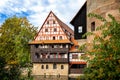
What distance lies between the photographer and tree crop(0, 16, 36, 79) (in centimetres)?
4901

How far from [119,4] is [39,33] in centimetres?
4070

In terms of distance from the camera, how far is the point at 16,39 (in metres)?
49.3

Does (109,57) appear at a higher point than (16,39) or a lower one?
lower

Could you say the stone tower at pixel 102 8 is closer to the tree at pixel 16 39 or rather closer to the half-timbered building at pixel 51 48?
the tree at pixel 16 39

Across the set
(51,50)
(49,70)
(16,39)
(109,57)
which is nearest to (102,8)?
(109,57)

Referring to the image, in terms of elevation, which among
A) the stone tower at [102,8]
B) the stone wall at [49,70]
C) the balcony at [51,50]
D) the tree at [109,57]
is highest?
the stone tower at [102,8]

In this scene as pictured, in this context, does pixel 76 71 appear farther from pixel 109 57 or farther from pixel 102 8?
pixel 109 57

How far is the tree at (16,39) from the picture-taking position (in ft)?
161

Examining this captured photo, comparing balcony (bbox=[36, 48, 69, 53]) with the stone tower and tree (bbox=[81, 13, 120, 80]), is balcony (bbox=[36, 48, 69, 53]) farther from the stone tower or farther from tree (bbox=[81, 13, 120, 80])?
tree (bbox=[81, 13, 120, 80])

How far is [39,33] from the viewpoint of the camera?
173 ft

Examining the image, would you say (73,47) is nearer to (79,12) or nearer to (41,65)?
(41,65)

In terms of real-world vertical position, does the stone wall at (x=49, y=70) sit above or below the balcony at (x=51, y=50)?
below

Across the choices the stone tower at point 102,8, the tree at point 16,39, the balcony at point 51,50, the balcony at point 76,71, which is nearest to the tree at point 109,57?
the stone tower at point 102,8

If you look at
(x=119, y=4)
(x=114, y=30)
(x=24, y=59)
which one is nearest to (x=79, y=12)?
(x=119, y=4)
